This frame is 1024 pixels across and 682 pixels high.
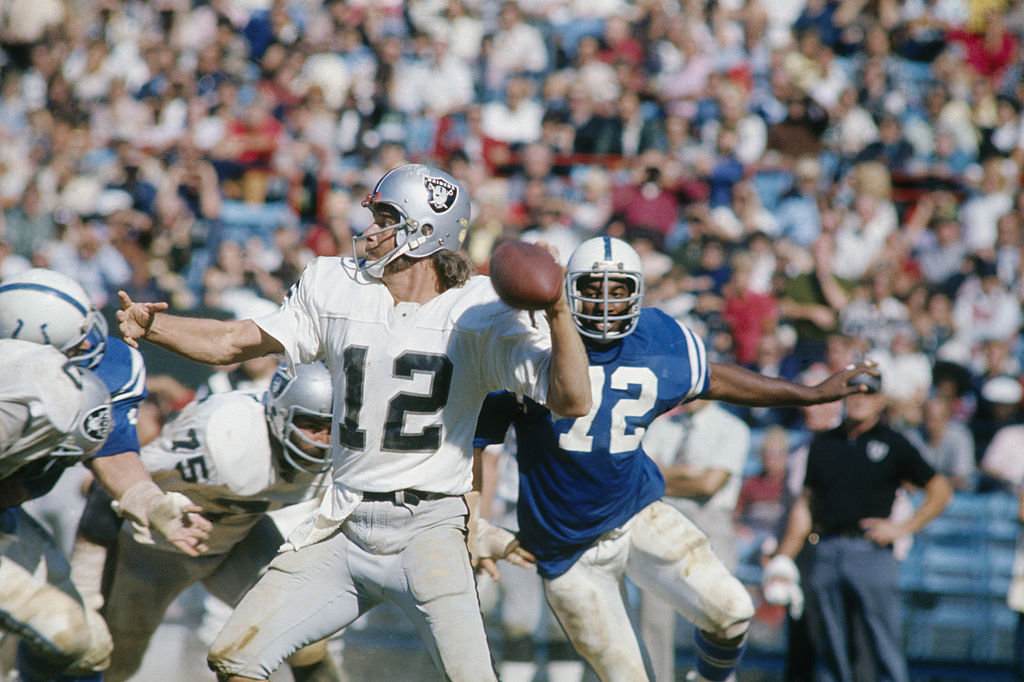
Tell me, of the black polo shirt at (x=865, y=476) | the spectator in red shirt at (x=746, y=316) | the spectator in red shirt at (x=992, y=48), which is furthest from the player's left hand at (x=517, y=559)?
the spectator in red shirt at (x=992, y=48)

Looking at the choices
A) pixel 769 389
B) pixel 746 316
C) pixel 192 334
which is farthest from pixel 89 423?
pixel 746 316

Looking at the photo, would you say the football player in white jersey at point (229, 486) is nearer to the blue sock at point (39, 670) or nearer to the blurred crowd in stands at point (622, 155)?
the blue sock at point (39, 670)

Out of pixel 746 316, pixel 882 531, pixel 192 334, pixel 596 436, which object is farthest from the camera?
pixel 746 316

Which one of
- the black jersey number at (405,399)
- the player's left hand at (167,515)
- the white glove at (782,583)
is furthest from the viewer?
the white glove at (782,583)

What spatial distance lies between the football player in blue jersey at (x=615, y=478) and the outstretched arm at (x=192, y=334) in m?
0.93

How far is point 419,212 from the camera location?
345cm

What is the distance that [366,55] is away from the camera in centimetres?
1067

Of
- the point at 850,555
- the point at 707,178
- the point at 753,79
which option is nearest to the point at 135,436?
the point at 850,555

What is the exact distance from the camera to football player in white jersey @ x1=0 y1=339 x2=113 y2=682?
3.63 m

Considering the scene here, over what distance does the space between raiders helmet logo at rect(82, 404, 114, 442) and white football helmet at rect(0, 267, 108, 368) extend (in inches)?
13.8

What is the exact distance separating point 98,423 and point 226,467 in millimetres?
498

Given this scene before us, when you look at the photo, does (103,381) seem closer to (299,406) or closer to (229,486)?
(229,486)

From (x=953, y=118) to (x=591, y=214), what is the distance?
134 inches

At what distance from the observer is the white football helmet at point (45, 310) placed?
4.07 metres
